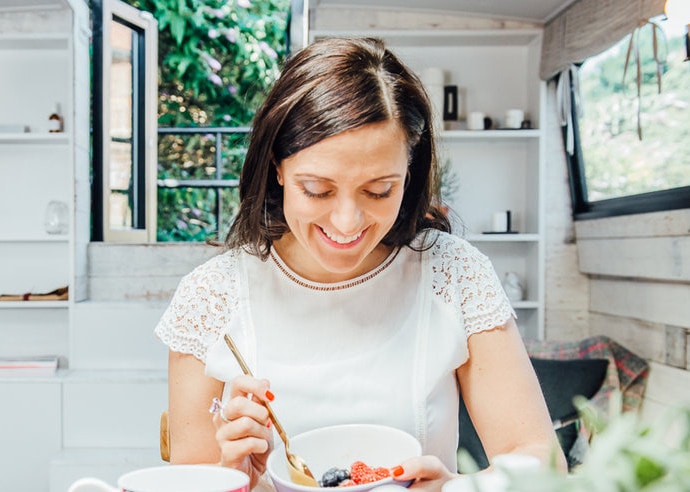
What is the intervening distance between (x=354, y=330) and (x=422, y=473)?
494mm

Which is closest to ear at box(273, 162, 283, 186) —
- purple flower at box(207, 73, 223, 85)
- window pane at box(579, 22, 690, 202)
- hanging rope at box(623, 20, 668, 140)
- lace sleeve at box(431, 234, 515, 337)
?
lace sleeve at box(431, 234, 515, 337)

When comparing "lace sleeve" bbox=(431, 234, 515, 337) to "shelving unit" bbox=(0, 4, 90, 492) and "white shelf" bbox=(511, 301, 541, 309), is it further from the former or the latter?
"shelving unit" bbox=(0, 4, 90, 492)

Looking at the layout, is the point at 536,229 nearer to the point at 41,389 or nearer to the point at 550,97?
the point at 550,97

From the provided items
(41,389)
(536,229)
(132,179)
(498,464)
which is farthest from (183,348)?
(132,179)

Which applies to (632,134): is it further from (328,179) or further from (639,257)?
(328,179)

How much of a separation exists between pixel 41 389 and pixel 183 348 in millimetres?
2769

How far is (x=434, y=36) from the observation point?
13.0 feet

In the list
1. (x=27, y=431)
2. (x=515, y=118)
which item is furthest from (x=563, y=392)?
(x=27, y=431)

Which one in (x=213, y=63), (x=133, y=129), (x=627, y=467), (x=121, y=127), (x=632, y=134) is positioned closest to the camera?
(x=627, y=467)

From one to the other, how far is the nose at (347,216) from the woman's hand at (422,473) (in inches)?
13.2

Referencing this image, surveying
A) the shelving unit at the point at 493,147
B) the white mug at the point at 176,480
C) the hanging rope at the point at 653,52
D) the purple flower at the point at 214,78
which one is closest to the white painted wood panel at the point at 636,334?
the shelving unit at the point at 493,147

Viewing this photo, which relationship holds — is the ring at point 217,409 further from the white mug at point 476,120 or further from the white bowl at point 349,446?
the white mug at point 476,120

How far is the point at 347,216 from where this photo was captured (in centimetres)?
102

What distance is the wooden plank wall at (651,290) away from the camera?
2850mm
